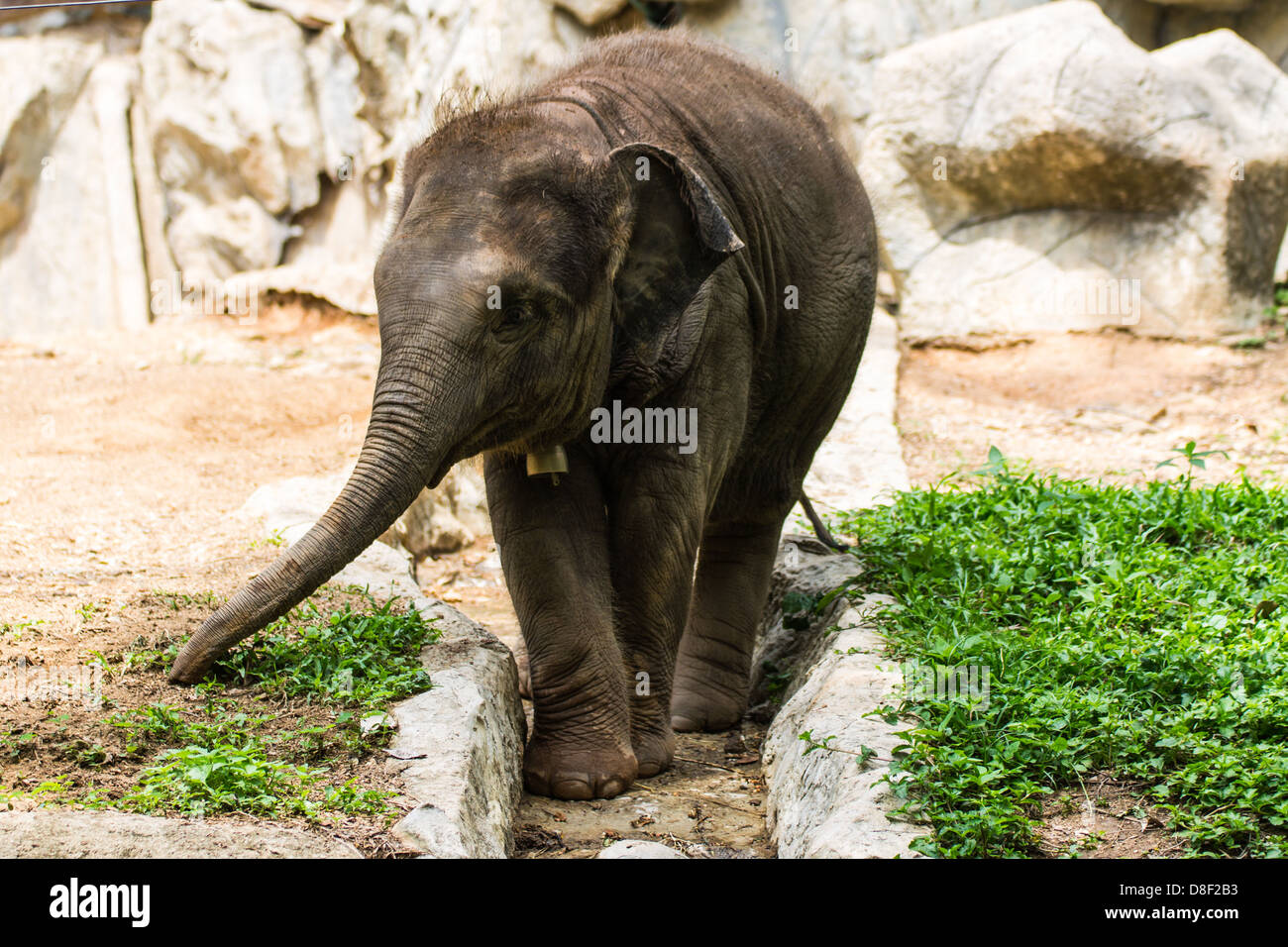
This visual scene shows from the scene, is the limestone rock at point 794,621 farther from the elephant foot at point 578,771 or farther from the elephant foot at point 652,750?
the elephant foot at point 578,771

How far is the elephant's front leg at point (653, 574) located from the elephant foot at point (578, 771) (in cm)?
24

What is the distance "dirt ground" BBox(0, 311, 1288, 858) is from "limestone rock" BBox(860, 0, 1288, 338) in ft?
1.58

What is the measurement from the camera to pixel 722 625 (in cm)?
613

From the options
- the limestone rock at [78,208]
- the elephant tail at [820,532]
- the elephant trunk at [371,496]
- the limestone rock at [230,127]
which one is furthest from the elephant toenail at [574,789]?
the limestone rock at [78,208]

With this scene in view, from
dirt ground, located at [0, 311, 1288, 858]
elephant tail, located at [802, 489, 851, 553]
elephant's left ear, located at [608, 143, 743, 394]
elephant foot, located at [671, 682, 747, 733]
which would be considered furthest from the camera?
elephant tail, located at [802, 489, 851, 553]

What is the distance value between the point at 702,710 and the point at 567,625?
1.33m

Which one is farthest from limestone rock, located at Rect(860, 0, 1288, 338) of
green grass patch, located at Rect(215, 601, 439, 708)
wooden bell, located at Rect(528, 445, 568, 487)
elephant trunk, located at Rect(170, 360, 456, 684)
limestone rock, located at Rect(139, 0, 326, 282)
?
elephant trunk, located at Rect(170, 360, 456, 684)

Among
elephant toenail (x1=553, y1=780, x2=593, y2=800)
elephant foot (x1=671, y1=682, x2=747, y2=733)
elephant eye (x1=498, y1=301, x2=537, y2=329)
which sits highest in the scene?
elephant eye (x1=498, y1=301, x2=537, y2=329)

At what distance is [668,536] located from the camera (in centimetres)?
498

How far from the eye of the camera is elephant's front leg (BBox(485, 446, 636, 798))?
4.88 m

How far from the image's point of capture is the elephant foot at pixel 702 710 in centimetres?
602

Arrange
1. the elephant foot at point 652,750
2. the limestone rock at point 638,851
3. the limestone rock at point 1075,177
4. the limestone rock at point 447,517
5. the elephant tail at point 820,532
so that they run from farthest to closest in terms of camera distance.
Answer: the limestone rock at point 1075,177 → the limestone rock at point 447,517 → the elephant tail at point 820,532 → the elephant foot at point 652,750 → the limestone rock at point 638,851

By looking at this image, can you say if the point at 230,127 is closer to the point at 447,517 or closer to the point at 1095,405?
the point at 447,517

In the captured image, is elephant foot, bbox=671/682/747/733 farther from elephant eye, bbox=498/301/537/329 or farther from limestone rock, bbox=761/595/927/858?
elephant eye, bbox=498/301/537/329
